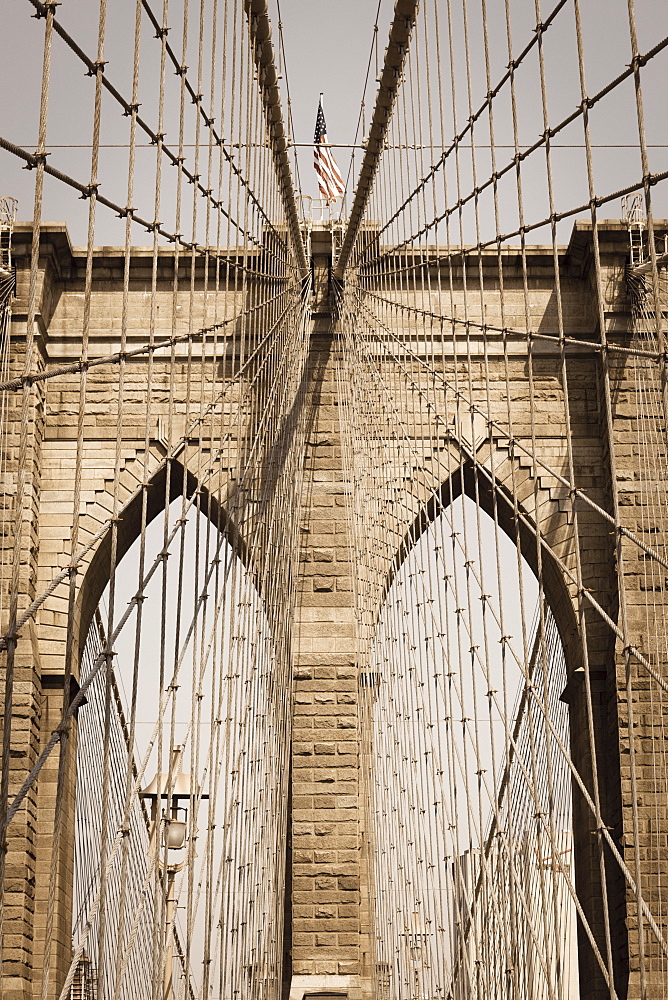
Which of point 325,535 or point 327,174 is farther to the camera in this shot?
point 327,174

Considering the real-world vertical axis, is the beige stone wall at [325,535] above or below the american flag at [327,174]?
below

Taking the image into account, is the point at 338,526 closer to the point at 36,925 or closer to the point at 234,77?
the point at 36,925

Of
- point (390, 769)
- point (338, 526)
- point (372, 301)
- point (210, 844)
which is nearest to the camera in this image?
point (210, 844)

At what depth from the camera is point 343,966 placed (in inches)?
381

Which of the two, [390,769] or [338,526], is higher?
[338,526]

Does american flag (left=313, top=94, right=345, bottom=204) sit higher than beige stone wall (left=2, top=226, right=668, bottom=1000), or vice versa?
american flag (left=313, top=94, right=345, bottom=204)

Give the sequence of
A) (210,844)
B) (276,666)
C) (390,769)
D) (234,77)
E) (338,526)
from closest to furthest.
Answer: (210,844)
(234,77)
(276,666)
(390,769)
(338,526)

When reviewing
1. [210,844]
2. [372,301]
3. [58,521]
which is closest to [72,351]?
[58,521]

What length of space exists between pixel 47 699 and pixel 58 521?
1442 millimetres

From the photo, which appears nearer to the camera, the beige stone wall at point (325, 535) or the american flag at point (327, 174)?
the beige stone wall at point (325, 535)

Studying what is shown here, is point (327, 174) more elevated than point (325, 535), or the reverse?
point (327, 174)

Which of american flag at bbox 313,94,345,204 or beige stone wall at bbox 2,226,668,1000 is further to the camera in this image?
american flag at bbox 313,94,345,204

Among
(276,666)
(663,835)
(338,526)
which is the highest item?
(338,526)

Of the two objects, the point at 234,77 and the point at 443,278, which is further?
the point at 443,278
